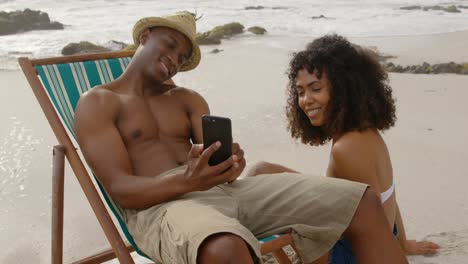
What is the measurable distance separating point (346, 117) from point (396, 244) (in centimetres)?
74

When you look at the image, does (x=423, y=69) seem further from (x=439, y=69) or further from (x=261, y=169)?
(x=261, y=169)

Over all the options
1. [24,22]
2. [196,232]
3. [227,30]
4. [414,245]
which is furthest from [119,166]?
[24,22]

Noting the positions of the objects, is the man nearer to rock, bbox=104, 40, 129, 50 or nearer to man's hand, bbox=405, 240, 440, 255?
man's hand, bbox=405, 240, 440, 255

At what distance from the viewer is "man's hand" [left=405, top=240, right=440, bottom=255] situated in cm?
287

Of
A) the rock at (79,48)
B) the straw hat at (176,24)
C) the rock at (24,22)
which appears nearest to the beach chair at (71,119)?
the straw hat at (176,24)

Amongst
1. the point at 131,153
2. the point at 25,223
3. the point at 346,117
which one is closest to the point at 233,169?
the point at 131,153

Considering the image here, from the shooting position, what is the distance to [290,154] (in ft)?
15.1

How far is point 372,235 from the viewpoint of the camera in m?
1.99

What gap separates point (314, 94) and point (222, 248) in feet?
3.65

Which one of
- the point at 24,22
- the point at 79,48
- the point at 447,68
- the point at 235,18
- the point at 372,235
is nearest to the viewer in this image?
the point at 372,235

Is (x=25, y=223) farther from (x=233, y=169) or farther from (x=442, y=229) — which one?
(x=442, y=229)

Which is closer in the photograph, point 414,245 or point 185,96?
point 185,96

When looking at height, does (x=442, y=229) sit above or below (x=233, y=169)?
below

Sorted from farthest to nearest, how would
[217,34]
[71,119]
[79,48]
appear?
[217,34] < [79,48] < [71,119]
